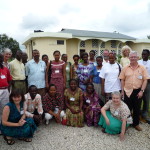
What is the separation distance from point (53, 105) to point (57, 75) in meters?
0.79

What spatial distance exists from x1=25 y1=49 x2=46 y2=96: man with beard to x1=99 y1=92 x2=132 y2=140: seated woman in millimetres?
1729

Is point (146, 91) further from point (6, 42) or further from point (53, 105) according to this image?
point (6, 42)

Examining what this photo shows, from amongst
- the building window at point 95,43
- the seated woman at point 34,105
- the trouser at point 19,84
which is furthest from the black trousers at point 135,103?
the building window at point 95,43

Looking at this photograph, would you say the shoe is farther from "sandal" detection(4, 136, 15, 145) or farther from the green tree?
the green tree

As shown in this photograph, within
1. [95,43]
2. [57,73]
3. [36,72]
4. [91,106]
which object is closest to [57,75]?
[57,73]

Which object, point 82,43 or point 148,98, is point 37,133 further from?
point 82,43

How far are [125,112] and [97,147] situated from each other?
0.91 meters

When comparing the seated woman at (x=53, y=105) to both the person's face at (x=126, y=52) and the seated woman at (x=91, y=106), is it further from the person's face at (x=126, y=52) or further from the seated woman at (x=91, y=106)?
the person's face at (x=126, y=52)

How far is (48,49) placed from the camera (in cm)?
1662

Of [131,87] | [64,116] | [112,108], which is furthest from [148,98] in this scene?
[64,116]

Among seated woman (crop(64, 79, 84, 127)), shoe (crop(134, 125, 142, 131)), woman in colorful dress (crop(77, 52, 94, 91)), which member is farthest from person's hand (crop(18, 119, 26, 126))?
shoe (crop(134, 125, 142, 131))

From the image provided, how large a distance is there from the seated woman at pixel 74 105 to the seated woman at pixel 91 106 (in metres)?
0.14

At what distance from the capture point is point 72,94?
3.83 meters

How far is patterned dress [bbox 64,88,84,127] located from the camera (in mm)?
3617
